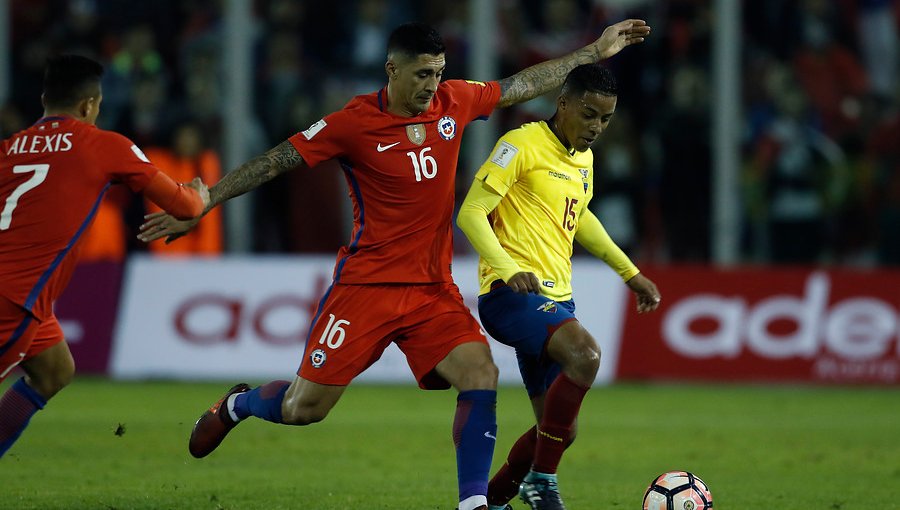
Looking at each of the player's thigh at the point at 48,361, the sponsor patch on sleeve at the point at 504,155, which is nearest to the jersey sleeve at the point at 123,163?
the player's thigh at the point at 48,361

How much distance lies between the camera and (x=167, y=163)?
14500 millimetres

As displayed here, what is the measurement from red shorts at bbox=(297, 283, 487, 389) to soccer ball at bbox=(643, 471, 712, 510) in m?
1.12

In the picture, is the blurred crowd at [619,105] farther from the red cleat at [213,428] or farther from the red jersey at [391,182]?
the red jersey at [391,182]

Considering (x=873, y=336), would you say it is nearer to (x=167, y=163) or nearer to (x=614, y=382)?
(x=614, y=382)

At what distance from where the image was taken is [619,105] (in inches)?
612

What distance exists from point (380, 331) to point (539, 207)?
1.07m

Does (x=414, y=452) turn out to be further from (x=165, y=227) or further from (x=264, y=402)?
(x=165, y=227)

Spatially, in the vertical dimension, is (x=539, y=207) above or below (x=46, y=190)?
above

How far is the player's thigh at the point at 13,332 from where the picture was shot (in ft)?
21.0

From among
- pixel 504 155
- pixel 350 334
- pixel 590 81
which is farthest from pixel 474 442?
pixel 590 81

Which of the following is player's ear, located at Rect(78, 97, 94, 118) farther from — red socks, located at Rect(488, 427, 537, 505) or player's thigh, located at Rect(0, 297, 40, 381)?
red socks, located at Rect(488, 427, 537, 505)

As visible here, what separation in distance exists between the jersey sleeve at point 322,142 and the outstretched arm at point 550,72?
0.97m

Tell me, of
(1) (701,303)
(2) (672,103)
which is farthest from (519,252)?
(2) (672,103)

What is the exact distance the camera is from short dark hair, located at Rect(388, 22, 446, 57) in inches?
262
